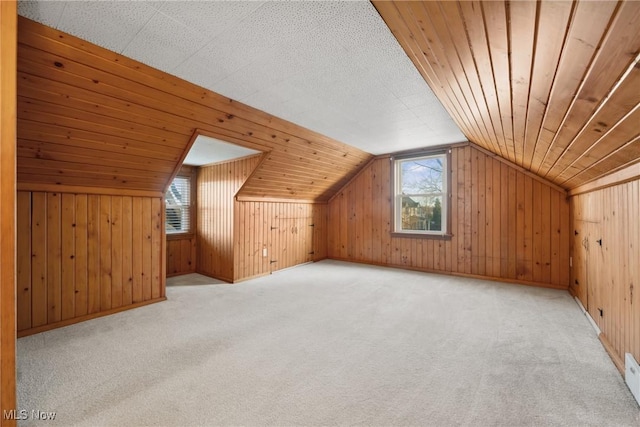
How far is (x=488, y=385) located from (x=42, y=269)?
11.6 feet

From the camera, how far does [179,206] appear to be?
448cm

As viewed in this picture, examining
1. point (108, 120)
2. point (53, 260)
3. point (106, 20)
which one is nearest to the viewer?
point (106, 20)

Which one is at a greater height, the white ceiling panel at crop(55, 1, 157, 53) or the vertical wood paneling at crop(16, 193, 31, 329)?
the white ceiling panel at crop(55, 1, 157, 53)

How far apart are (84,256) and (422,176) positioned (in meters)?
4.56

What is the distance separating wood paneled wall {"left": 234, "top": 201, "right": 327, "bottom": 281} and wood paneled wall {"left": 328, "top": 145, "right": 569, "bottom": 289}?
101 cm

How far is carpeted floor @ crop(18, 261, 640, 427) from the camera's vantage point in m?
1.34

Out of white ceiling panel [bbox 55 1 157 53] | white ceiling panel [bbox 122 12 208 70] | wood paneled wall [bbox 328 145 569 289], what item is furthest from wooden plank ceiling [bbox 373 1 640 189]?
wood paneled wall [bbox 328 145 569 289]

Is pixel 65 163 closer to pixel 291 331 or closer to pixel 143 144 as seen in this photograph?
pixel 143 144

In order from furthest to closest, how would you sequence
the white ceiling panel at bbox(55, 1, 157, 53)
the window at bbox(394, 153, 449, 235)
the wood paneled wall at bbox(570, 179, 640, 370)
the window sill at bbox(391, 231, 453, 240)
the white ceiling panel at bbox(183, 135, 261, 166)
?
the window at bbox(394, 153, 449, 235) < the window sill at bbox(391, 231, 453, 240) < the white ceiling panel at bbox(183, 135, 261, 166) < the wood paneled wall at bbox(570, 179, 640, 370) < the white ceiling panel at bbox(55, 1, 157, 53)

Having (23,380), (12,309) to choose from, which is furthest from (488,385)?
(23,380)

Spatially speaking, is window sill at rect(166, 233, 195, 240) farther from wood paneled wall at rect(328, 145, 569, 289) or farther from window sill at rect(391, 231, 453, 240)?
window sill at rect(391, 231, 453, 240)

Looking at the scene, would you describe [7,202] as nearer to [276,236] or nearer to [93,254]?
[93,254]

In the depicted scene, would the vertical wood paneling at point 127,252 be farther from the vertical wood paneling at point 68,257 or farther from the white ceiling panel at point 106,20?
the white ceiling panel at point 106,20

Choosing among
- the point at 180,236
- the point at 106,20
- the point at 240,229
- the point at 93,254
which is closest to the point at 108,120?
the point at 106,20
